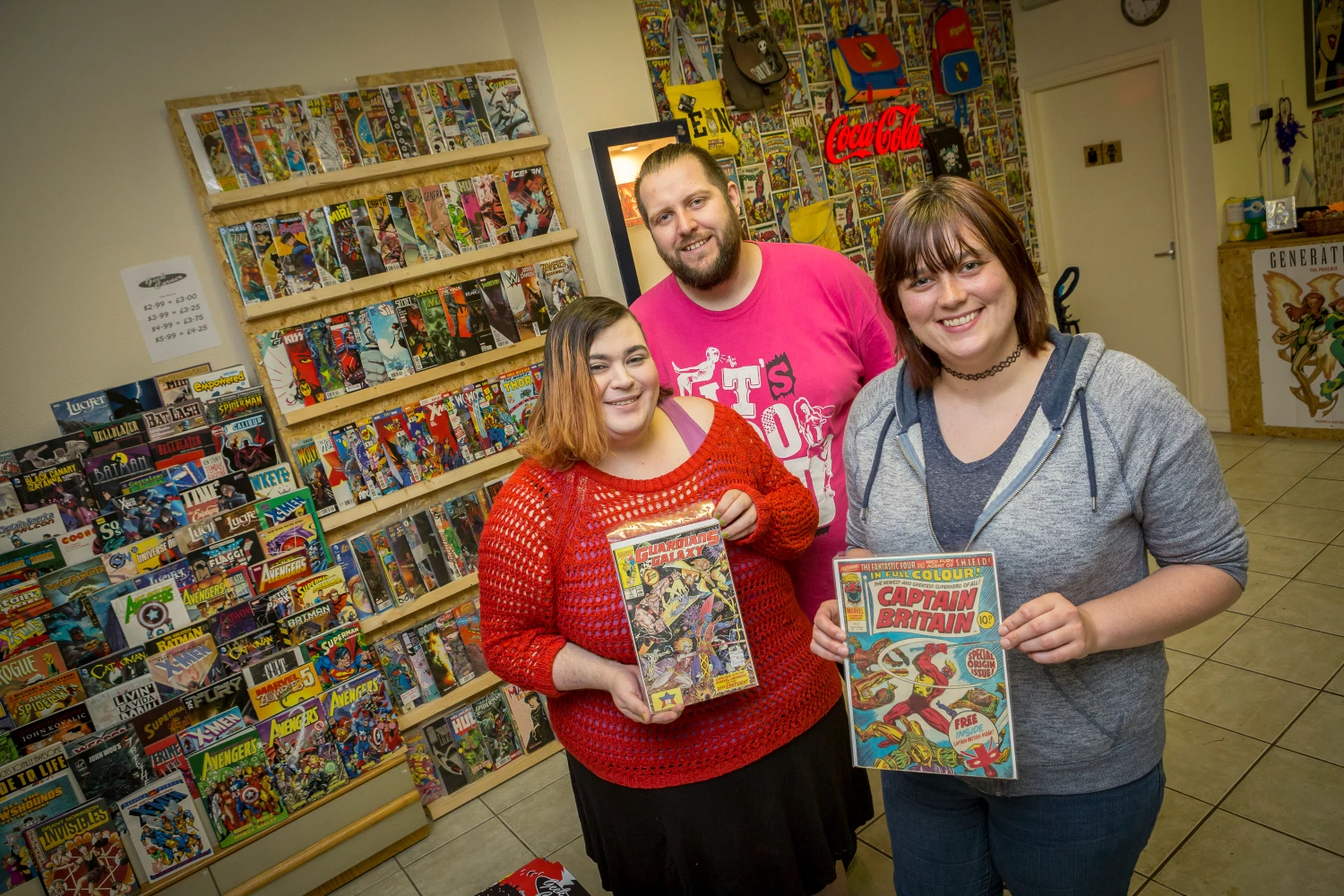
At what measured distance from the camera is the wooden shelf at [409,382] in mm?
2914

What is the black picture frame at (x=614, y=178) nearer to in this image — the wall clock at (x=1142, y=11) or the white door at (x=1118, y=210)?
the wall clock at (x=1142, y=11)

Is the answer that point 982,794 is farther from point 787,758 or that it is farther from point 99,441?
point 99,441

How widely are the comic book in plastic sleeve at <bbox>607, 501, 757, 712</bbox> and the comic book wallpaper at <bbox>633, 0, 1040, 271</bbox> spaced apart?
9.64 feet

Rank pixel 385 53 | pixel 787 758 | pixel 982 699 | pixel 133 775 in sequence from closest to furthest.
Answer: pixel 982 699 < pixel 787 758 < pixel 133 775 < pixel 385 53

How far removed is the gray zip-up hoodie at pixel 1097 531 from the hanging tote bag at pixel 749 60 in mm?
3256

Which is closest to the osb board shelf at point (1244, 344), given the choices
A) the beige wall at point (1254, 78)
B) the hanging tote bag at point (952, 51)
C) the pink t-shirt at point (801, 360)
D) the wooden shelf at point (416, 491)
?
the beige wall at point (1254, 78)

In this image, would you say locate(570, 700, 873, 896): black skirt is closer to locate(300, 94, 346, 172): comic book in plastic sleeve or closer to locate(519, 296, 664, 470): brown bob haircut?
locate(519, 296, 664, 470): brown bob haircut

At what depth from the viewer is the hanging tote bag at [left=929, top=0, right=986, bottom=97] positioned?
512 cm

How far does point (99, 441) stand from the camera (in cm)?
255

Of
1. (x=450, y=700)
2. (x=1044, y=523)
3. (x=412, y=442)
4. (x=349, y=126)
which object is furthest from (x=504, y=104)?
(x=1044, y=523)

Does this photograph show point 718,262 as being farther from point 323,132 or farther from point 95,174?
point 95,174

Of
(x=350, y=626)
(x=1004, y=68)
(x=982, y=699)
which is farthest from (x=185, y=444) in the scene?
(x=1004, y=68)

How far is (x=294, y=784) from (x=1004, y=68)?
229 inches

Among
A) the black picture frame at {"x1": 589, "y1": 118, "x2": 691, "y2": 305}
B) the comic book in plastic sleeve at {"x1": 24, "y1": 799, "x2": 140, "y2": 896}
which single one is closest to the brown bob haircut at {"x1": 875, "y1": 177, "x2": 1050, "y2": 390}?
the black picture frame at {"x1": 589, "y1": 118, "x2": 691, "y2": 305}
